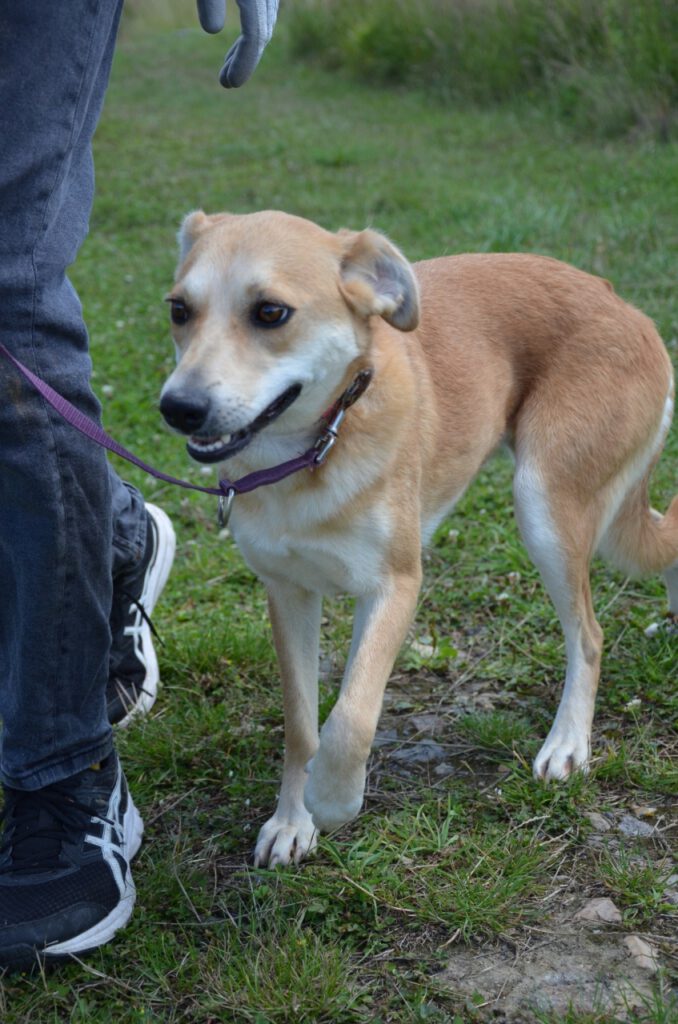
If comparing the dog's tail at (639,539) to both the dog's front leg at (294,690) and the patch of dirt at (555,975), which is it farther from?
the patch of dirt at (555,975)

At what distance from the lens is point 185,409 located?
6.90ft

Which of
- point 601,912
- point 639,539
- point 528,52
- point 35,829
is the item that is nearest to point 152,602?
point 35,829

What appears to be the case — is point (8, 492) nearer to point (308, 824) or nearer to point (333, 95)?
point (308, 824)

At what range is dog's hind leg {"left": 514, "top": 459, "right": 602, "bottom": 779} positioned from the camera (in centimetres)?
285

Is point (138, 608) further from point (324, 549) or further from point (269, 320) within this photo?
point (269, 320)

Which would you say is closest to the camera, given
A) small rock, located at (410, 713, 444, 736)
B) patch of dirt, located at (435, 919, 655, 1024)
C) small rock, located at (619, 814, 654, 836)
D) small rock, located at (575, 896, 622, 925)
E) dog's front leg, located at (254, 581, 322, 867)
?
patch of dirt, located at (435, 919, 655, 1024)

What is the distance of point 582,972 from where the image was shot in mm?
2129

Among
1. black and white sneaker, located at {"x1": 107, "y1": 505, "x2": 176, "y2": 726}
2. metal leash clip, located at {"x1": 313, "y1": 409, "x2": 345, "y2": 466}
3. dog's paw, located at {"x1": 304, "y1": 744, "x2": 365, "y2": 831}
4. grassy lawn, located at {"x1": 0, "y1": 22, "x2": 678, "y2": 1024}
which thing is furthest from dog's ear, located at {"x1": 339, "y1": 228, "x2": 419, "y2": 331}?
black and white sneaker, located at {"x1": 107, "y1": 505, "x2": 176, "y2": 726}

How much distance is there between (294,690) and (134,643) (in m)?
0.58

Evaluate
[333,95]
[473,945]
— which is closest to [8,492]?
[473,945]

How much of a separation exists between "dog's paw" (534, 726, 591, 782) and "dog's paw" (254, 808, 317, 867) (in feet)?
1.88

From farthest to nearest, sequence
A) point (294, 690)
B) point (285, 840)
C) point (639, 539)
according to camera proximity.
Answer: point (639, 539)
point (294, 690)
point (285, 840)

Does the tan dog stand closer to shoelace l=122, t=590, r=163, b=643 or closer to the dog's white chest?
the dog's white chest

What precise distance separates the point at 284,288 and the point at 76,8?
630 millimetres
